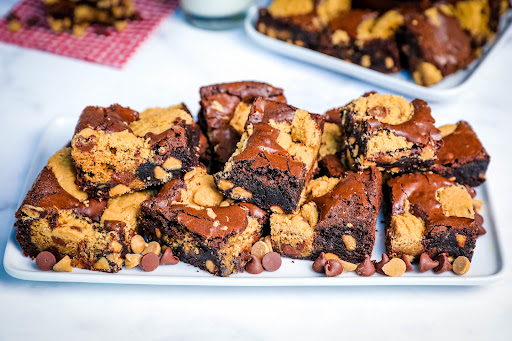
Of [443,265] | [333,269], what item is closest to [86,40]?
[333,269]

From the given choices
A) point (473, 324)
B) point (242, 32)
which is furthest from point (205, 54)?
point (473, 324)

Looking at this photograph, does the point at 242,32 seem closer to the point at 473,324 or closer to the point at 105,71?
the point at 105,71

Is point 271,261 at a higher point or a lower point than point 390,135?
lower

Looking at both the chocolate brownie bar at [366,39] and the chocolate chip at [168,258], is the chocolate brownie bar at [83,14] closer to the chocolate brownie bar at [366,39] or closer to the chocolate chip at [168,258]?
the chocolate brownie bar at [366,39]

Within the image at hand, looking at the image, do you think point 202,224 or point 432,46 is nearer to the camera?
point 202,224

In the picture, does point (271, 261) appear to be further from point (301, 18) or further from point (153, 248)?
point (301, 18)

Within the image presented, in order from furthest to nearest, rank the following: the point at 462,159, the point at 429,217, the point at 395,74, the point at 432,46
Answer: the point at 395,74 → the point at 432,46 → the point at 462,159 → the point at 429,217

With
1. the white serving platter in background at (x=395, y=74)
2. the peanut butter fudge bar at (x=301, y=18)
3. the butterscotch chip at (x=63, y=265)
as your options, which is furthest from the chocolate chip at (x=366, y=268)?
the peanut butter fudge bar at (x=301, y=18)
